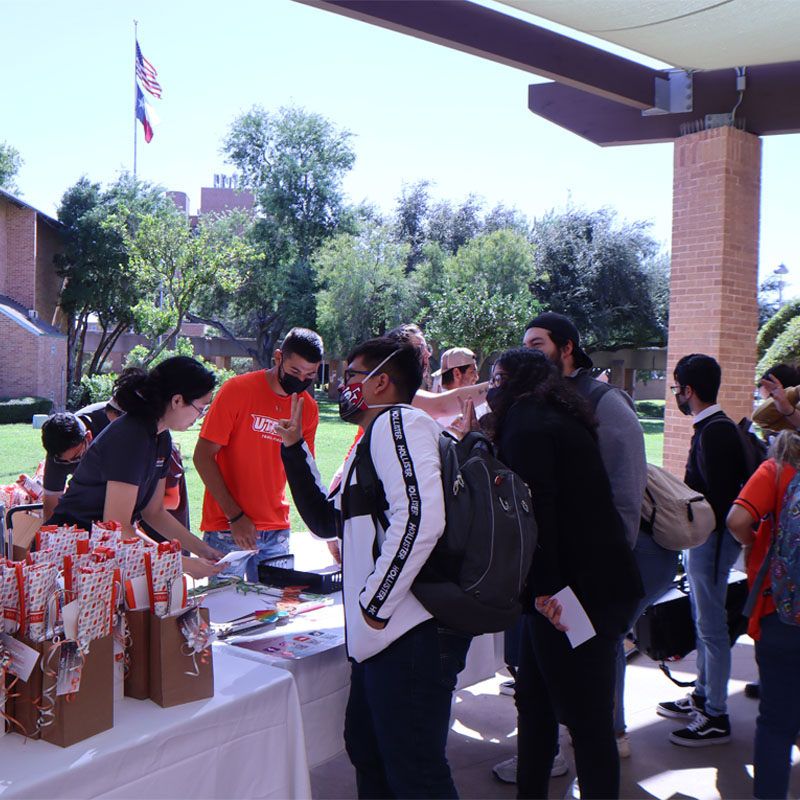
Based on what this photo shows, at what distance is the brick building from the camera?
28500mm

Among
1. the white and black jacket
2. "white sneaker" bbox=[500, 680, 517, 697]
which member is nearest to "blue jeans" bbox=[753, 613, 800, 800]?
the white and black jacket

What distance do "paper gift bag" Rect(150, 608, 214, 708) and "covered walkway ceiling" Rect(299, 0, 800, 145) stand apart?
3.30 meters

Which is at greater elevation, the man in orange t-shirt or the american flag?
the american flag

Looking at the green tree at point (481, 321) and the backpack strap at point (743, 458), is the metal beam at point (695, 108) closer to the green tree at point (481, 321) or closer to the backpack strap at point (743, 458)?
the backpack strap at point (743, 458)

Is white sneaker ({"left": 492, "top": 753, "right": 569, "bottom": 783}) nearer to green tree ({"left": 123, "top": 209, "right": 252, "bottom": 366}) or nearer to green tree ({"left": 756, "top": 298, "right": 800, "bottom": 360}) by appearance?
green tree ({"left": 756, "top": 298, "right": 800, "bottom": 360})

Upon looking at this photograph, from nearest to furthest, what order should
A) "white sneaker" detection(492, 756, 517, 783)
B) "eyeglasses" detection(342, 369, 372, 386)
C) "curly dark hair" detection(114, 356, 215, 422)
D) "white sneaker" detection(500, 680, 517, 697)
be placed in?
"eyeglasses" detection(342, 369, 372, 386) → "curly dark hair" detection(114, 356, 215, 422) → "white sneaker" detection(492, 756, 517, 783) → "white sneaker" detection(500, 680, 517, 697)

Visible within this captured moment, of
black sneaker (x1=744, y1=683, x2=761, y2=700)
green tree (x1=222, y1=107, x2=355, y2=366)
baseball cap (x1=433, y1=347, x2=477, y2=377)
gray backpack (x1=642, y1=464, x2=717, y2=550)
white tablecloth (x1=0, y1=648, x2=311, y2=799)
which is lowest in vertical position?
black sneaker (x1=744, y1=683, x2=761, y2=700)

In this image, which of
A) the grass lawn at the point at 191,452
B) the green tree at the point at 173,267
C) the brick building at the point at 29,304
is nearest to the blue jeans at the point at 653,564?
the grass lawn at the point at 191,452

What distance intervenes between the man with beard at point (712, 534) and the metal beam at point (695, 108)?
3.80 meters

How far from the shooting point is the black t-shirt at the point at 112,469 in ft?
8.06

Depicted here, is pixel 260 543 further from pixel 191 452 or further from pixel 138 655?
pixel 191 452

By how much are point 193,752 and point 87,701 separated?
299mm

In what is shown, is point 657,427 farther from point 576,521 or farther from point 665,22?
point 576,521

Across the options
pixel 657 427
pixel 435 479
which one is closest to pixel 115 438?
pixel 435 479
